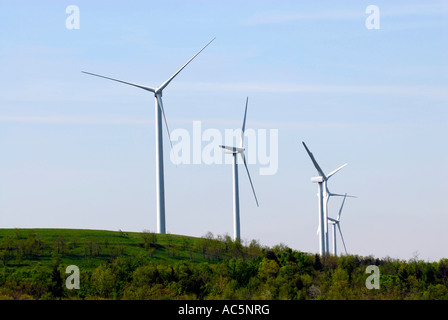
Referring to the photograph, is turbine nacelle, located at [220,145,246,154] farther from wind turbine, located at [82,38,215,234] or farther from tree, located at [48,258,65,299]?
tree, located at [48,258,65,299]

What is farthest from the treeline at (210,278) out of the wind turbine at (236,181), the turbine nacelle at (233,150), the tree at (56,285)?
the turbine nacelle at (233,150)

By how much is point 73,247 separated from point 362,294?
5702 cm

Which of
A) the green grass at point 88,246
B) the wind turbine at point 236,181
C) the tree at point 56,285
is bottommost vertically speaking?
the tree at point 56,285

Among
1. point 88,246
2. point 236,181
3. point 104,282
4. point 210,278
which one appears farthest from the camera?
point 88,246

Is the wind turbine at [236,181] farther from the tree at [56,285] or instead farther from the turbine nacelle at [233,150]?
the tree at [56,285]

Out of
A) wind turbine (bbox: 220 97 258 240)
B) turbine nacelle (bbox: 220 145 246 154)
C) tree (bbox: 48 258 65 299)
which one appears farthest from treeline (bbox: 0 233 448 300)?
turbine nacelle (bbox: 220 145 246 154)

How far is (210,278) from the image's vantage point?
104m

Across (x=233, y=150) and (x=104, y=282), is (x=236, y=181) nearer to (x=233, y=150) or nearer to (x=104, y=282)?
(x=233, y=150)

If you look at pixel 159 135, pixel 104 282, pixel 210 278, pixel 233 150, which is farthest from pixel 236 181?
pixel 104 282

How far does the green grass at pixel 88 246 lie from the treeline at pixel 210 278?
48 cm

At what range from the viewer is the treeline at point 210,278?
94938mm

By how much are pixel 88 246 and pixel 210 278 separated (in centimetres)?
3798
